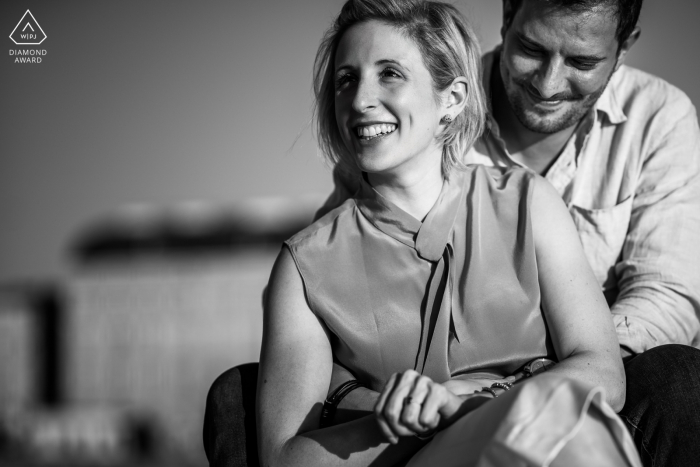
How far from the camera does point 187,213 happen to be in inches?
188

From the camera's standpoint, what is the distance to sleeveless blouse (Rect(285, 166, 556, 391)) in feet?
5.01

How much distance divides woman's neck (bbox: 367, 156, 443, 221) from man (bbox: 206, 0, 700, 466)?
27cm

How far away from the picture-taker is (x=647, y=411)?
141 centimetres

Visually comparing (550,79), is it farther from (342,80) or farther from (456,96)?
(342,80)

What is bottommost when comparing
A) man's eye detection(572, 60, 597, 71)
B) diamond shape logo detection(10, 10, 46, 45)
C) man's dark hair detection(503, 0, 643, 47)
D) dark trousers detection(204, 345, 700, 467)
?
dark trousers detection(204, 345, 700, 467)

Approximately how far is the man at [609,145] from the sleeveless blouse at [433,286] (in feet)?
1.06

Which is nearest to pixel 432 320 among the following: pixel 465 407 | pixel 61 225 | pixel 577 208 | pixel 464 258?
pixel 464 258

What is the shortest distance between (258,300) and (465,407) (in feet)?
11.9

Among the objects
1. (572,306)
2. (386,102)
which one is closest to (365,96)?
(386,102)

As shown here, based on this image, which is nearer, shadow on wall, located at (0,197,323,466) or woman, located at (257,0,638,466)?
woman, located at (257,0,638,466)

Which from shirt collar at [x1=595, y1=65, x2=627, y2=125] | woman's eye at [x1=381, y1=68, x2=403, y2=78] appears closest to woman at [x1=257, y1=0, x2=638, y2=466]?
woman's eye at [x1=381, y1=68, x2=403, y2=78]

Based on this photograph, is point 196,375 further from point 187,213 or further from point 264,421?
point 264,421

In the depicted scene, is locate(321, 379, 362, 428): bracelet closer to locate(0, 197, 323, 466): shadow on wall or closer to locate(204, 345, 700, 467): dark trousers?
locate(204, 345, 700, 467): dark trousers

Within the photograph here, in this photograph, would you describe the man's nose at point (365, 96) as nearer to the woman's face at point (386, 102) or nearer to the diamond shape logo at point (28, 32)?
the woman's face at point (386, 102)
